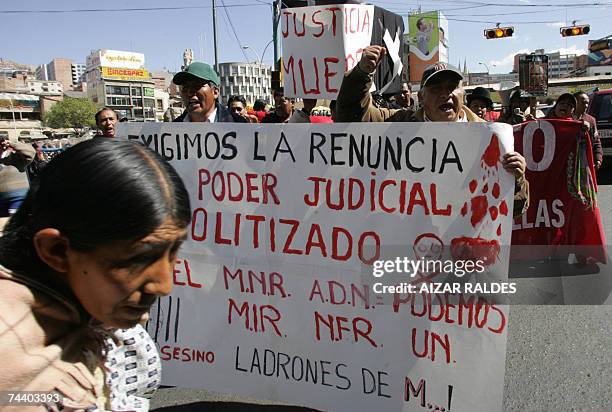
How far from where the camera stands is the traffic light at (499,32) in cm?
2605

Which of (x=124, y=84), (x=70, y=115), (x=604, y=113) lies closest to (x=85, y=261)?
(x=604, y=113)

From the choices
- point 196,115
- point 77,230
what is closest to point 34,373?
point 77,230

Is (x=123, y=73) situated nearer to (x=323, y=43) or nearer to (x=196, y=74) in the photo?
(x=196, y=74)

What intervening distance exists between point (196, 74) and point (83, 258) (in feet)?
9.10

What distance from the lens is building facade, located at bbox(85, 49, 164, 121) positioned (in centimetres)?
11556

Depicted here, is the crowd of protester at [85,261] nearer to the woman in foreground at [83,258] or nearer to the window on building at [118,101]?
the woman in foreground at [83,258]

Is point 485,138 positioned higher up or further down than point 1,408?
higher up

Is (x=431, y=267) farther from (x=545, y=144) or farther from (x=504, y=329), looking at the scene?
(x=545, y=144)

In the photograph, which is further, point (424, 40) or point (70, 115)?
point (70, 115)

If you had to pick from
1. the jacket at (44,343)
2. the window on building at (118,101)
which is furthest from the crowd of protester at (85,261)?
the window on building at (118,101)

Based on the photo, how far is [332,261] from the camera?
7.51 ft

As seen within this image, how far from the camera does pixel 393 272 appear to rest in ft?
7.16

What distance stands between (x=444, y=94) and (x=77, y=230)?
2.22 metres

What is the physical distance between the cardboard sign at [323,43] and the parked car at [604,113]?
31.5ft
